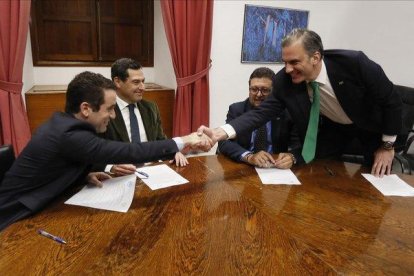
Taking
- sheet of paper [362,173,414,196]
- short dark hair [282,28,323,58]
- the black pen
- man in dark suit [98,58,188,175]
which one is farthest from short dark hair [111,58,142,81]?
sheet of paper [362,173,414,196]

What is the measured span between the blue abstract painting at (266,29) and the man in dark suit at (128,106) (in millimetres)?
1617

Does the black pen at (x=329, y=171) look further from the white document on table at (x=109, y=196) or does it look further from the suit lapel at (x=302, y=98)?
the white document on table at (x=109, y=196)

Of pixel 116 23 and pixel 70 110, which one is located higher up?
pixel 116 23

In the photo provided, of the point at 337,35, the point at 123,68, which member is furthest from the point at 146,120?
the point at 337,35

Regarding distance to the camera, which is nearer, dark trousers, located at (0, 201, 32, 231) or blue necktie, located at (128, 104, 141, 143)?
dark trousers, located at (0, 201, 32, 231)

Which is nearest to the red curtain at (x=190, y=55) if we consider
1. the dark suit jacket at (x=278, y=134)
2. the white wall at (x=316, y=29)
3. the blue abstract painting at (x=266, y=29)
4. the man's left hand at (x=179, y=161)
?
the white wall at (x=316, y=29)

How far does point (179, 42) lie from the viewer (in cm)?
313

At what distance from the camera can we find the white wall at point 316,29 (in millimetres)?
3320

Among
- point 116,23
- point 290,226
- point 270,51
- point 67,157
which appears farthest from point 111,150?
point 270,51

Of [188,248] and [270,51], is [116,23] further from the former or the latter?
[188,248]

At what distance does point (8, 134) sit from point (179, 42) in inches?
66.5

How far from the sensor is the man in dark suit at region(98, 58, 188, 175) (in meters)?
2.14

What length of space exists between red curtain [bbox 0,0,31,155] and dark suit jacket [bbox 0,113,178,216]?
1322 mm

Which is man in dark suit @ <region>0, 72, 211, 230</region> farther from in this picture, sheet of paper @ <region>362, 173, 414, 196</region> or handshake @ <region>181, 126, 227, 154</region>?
sheet of paper @ <region>362, 173, 414, 196</region>
